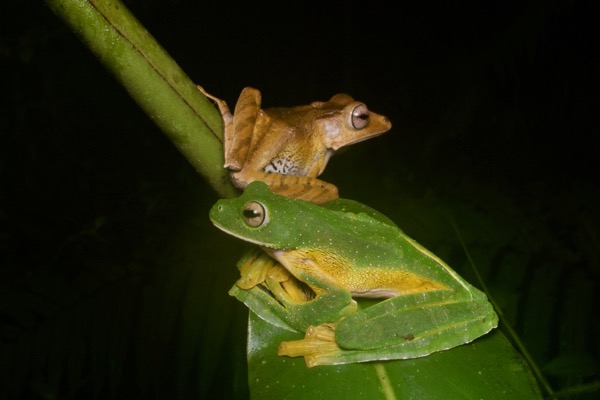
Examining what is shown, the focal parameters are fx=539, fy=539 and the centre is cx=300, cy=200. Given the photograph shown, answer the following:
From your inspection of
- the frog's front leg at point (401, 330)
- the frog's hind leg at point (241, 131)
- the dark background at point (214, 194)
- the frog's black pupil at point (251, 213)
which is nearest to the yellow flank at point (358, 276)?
the frog's front leg at point (401, 330)

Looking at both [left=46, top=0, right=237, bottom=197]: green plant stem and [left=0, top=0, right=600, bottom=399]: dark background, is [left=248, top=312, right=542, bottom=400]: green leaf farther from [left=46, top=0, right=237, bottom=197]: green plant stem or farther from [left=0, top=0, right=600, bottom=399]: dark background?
[left=0, top=0, right=600, bottom=399]: dark background

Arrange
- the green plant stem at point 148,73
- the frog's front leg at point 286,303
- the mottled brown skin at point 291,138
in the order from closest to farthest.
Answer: the green plant stem at point 148,73, the frog's front leg at point 286,303, the mottled brown skin at point 291,138

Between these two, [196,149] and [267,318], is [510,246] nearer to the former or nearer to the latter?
[267,318]

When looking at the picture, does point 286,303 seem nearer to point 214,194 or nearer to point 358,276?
point 358,276

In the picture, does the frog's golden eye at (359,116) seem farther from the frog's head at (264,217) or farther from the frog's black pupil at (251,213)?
the frog's black pupil at (251,213)

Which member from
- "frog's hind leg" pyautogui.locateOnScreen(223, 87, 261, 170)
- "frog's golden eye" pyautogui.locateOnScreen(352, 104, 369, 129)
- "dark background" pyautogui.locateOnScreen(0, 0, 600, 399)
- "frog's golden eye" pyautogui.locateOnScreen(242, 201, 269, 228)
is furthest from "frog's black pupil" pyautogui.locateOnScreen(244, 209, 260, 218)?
"dark background" pyautogui.locateOnScreen(0, 0, 600, 399)
